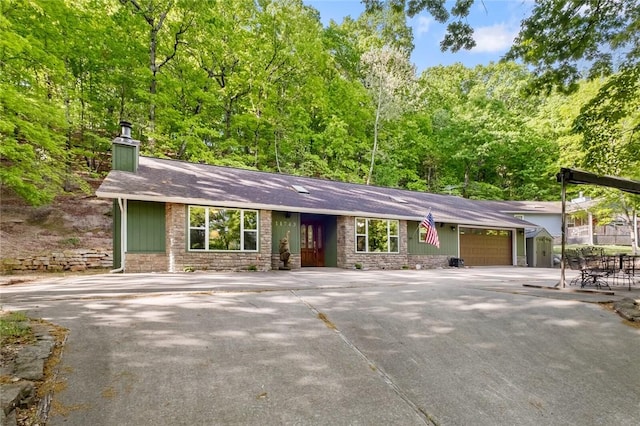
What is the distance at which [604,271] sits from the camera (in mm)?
8344

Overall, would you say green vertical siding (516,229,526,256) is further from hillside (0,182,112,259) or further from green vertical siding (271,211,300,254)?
hillside (0,182,112,259)

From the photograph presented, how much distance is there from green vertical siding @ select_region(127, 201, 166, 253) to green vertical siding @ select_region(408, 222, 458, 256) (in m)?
10.4

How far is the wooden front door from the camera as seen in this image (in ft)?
49.1

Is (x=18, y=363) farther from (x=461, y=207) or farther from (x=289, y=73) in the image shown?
(x=289, y=73)

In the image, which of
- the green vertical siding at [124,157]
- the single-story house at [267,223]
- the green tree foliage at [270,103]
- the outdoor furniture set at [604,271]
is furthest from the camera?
the green tree foliage at [270,103]

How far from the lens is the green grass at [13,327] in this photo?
11.9 feet

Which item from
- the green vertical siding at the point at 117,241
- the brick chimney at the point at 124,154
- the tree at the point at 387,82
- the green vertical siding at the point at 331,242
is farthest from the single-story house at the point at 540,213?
the green vertical siding at the point at 117,241

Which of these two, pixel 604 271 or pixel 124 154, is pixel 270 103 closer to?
pixel 124 154

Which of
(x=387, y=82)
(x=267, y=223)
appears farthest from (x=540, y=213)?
(x=267, y=223)

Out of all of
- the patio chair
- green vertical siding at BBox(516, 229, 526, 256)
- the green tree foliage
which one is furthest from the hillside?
green vertical siding at BBox(516, 229, 526, 256)

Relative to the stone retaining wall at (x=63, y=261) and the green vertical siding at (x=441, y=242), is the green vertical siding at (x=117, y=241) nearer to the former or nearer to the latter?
the stone retaining wall at (x=63, y=261)

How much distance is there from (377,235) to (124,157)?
1034 centimetres

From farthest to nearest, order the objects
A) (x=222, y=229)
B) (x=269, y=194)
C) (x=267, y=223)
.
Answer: (x=269, y=194) → (x=267, y=223) → (x=222, y=229)

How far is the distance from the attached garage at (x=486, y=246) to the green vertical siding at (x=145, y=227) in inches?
548
